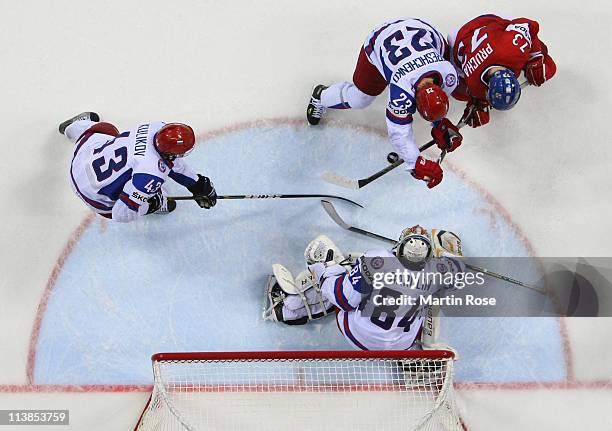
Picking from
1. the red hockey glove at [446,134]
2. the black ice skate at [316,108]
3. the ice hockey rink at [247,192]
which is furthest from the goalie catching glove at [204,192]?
the red hockey glove at [446,134]

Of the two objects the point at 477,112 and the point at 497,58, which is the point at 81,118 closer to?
the point at 477,112

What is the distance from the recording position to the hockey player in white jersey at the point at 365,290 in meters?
4.13

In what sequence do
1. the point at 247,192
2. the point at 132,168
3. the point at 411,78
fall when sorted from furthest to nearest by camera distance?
the point at 247,192 → the point at 132,168 → the point at 411,78

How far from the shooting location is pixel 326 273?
4.54m

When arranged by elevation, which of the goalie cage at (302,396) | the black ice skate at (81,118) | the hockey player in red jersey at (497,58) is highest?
the hockey player in red jersey at (497,58)

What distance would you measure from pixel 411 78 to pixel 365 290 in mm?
1241

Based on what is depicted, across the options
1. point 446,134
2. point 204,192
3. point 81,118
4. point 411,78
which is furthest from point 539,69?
point 81,118

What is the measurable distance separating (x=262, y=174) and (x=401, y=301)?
1445 millimetres

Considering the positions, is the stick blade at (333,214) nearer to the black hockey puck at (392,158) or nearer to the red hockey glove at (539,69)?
the black hockey puck at (392,158)

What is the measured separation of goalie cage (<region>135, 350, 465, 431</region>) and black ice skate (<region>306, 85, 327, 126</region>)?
5.52 ft

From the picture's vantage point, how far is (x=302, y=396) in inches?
174

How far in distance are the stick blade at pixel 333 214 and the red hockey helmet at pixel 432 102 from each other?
1200 millimetres

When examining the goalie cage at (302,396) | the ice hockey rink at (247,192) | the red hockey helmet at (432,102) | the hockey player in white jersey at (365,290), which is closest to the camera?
the red hockey helmet at (432,102)

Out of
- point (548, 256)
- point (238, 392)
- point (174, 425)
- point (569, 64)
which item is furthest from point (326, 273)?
point (569, 64)
